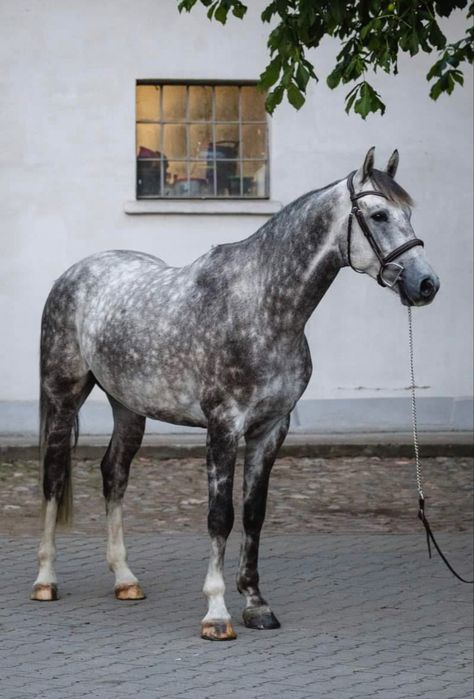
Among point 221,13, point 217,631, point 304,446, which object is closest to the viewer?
point 217,631

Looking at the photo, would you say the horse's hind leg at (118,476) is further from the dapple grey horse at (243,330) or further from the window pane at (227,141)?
the window pane at (227,141)

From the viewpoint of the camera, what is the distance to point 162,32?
14727 mm

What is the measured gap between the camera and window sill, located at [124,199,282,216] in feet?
48.9

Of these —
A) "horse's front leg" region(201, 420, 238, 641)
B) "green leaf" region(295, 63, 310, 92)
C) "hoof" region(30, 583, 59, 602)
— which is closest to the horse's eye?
"green leaf" region(295, 63, 310, 92)

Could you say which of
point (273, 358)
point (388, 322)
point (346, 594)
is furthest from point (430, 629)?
point (388, 322)

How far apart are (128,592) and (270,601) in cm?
80

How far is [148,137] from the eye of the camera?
49.3ft

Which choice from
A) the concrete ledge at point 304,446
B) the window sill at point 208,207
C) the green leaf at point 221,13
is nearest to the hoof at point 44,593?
the green leaf at point 221,13

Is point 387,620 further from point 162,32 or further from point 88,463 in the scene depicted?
point 162,32

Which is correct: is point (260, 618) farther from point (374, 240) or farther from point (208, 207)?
point (208, 207)

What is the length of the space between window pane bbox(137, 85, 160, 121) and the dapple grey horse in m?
6.94

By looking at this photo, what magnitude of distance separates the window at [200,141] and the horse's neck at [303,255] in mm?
7752

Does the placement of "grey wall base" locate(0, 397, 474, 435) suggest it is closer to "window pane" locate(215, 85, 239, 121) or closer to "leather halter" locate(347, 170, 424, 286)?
"window pane" locate(215, 85, 239, 121)

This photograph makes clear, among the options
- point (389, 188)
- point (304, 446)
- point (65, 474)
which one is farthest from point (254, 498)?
point (304, 446)
